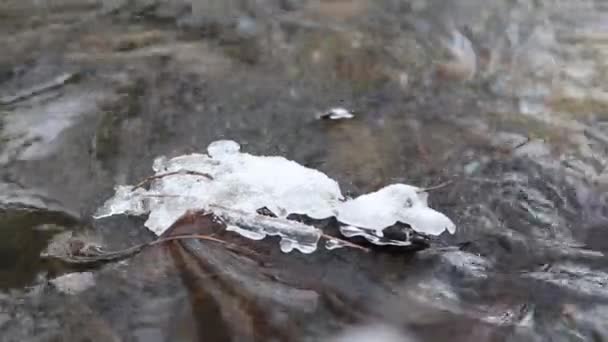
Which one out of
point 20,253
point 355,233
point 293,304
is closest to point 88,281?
point 20,253

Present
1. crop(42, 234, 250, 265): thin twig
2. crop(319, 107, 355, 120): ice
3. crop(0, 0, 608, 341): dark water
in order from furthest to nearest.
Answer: crop(319, 107, 355, 120): ice
crop(42, 234, 250, 265): thin twig
crop(0, 0, 608, 341): dark water

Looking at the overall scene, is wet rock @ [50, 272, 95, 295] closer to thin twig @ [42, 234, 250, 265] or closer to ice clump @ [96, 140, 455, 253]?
thin twig @ [42, 234, 250, 265]

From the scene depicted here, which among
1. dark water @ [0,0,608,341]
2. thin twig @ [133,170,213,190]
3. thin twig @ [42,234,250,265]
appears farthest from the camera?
thin twig @ [133,170,213,190]

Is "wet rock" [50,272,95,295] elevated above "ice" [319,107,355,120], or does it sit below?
below

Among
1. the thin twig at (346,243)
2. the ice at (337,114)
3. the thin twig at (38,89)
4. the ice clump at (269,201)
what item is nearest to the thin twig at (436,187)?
the ice clump at (269,201)

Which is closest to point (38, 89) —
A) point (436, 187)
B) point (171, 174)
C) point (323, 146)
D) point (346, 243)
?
point (171, 174)

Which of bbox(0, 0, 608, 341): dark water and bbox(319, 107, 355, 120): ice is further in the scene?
bbox(319, 107, 355, 120): ice

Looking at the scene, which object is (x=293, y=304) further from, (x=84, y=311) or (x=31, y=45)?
(x=31, y=45)

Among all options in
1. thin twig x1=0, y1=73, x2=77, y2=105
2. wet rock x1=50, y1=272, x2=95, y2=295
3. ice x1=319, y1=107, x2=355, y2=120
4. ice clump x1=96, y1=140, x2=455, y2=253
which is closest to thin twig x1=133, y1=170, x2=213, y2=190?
ice clump x1=96, y1=140, x2=455, y2=253
